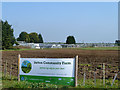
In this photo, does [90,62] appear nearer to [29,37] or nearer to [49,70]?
[49,70]

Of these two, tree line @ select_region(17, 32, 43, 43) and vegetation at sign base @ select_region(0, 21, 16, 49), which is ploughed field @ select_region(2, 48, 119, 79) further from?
tree line @ select_region(17, 32, 43, 43)

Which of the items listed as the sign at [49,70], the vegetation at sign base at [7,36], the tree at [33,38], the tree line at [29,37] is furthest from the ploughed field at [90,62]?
the tree at [33,38]

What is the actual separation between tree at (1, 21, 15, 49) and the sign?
61.2 metres

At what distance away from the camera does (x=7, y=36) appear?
235ft

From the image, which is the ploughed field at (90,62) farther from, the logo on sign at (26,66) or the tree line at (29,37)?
the tree line at (29,37)

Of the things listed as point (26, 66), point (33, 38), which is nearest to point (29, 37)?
point (33, 38)

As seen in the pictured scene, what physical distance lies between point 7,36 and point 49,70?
2503 inches

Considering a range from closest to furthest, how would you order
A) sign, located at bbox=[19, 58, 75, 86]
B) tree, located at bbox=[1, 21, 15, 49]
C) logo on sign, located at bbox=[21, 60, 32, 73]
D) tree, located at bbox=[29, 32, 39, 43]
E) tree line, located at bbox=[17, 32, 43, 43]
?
sign, located at bbox=[19, 58, 75, 86] < logo on sign, located at bbox=[21, 60, 32, 73] < tree, located at bbox=[1, 21, 15, 49] < tree line, located at bbox=[17, 32, 43, 43] < tree, located at bbox=[29, 32, 39, 43]

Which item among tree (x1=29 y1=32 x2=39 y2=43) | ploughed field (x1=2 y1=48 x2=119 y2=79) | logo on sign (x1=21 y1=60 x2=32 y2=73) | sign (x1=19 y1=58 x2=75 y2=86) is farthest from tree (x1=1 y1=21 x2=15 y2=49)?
tree (x1=29 y1=32 x2=39 y2=43)

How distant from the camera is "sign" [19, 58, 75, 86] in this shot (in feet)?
34.7

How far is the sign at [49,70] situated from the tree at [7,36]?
61.2 metres

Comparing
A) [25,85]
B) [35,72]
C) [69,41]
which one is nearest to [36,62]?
[35,72]

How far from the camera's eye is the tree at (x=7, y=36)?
233ft

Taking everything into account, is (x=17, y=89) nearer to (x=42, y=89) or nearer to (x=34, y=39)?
(x=42, y=89)
